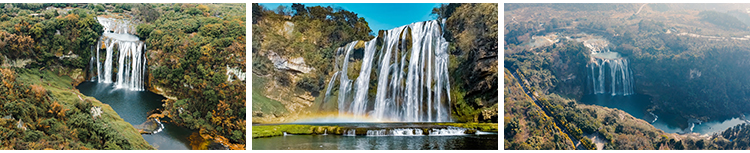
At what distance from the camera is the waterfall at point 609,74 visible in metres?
6.41

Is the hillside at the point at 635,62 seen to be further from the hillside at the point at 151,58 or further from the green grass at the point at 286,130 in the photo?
the hillside at the point at 151,58

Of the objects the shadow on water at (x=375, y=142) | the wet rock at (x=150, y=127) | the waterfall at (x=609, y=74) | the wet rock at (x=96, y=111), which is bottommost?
the shadow on water at (x=375, y=142)

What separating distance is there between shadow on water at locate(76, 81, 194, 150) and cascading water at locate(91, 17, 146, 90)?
7.8 inches

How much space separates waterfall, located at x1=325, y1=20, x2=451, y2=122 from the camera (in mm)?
7297

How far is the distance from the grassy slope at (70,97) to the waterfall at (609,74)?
8517 mm

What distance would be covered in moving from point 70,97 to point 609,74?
10.1 metres

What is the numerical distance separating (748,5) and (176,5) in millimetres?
10628

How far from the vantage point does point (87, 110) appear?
5.77 metres

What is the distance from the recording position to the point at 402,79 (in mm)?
7867

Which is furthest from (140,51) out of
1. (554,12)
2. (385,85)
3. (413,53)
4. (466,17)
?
(554,12)

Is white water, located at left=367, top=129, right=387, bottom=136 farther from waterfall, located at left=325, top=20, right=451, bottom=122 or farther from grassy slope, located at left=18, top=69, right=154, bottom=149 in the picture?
grassy slope, located at left=18, top=69, right=154, bottom=149

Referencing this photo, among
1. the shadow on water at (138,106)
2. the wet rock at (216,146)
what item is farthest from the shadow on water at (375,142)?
the shadow on water at (138,106)

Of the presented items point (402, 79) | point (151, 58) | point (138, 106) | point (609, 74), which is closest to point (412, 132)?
point (402, 79)

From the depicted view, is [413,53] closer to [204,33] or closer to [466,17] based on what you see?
[466,17]
